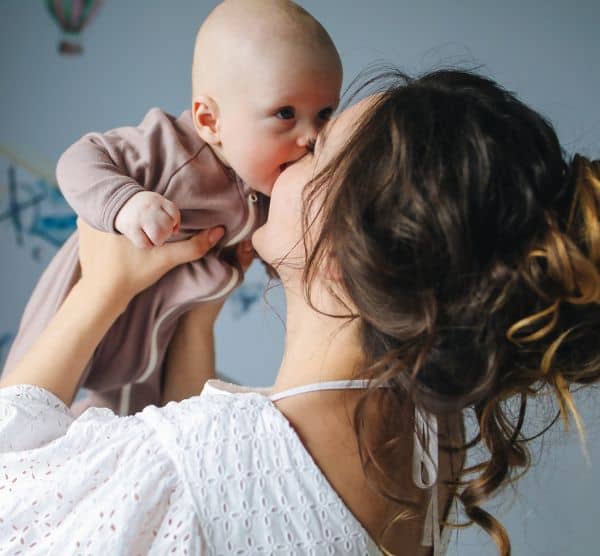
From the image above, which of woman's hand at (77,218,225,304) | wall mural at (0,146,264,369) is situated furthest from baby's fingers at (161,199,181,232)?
wall mural at (0,146,264,369)

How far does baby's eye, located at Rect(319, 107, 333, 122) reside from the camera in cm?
105

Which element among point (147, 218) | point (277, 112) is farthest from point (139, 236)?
point (277, 112)

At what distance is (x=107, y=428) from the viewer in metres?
0.80

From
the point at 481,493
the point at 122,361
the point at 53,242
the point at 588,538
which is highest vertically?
the point at 481,493

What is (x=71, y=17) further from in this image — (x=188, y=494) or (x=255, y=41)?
(x=188, y=494)

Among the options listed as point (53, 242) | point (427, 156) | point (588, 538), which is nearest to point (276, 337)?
point (53, 242)

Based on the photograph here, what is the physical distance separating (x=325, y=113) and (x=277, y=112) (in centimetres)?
7

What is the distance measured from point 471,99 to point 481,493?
1.33 feet

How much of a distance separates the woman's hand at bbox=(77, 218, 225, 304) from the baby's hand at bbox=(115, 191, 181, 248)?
104 millimetres

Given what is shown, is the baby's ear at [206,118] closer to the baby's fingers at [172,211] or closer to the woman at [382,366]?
the baby's fingers at [172,211]

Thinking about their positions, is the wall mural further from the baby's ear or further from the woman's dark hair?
the woman's dark hair

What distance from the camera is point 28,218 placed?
2.05m

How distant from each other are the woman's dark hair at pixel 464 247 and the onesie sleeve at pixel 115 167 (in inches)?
15.4

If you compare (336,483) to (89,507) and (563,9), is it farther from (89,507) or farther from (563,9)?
(563,9)
